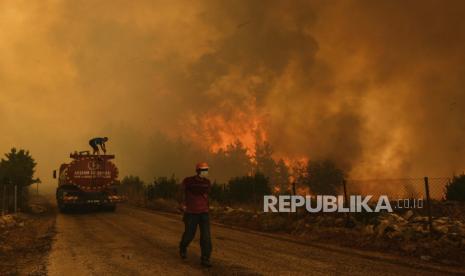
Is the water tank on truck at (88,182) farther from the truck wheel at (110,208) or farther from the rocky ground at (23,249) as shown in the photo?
the rocky ground at (23,249)

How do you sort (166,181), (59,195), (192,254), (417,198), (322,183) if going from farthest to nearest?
(322,183) < (166,181) < (59,195) < (417,198) < (192,254)

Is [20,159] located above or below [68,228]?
above

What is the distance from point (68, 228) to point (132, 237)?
4231 mm

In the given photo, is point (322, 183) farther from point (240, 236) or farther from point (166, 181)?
point (240, 236)

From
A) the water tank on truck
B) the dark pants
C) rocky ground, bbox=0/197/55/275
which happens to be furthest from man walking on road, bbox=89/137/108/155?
the dark pants

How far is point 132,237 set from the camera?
13117 mm

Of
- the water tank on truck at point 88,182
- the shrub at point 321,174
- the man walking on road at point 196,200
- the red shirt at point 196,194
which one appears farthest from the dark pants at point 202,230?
the shrub at point 321,174

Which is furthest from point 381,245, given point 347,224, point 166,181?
point 166,181

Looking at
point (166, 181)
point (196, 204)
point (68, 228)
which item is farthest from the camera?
point (166, 181)

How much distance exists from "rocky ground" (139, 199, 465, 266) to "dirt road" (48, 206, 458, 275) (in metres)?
1.49

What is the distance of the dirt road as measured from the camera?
315 inches

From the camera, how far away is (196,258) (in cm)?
917

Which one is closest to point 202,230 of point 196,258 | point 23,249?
point 196,258

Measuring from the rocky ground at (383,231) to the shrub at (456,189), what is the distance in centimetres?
395
